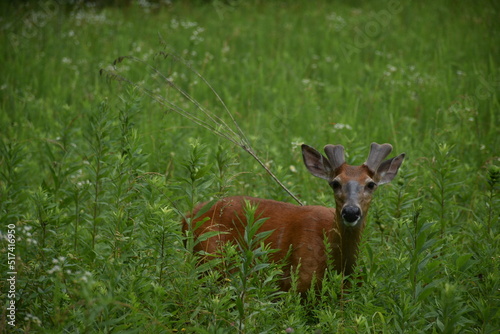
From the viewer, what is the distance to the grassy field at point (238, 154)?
320 cm

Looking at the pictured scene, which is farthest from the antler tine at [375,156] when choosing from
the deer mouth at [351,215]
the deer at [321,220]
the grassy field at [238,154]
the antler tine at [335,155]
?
the deer mouth at [351,215]

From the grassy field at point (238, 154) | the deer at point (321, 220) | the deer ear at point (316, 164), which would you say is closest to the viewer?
the grassy field at point (238, 154)

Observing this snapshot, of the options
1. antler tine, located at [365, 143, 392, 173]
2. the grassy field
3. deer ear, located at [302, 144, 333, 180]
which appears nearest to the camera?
the grassy field

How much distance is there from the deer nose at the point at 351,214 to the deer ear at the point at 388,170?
1.96 feet

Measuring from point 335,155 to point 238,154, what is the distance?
92cm

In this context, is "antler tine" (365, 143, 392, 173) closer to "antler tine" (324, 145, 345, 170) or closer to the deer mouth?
"antler tine" (324, 145, 345, 170)

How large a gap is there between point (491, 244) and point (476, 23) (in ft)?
23.0

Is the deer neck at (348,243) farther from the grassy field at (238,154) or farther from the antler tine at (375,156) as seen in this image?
the antler tine at (375,156)

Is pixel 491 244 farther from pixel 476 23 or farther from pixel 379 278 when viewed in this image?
pixel 476 23

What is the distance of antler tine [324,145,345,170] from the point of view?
4.25m

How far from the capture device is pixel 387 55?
889 cm

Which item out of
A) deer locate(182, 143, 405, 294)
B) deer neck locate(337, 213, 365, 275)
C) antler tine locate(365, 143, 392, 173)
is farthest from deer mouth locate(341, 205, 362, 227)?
antler tine locate(365, 143, 392, 173)

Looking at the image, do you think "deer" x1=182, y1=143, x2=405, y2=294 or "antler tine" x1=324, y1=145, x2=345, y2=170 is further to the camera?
"antler tine" x1=324, y1=145, x2=345, y2=170

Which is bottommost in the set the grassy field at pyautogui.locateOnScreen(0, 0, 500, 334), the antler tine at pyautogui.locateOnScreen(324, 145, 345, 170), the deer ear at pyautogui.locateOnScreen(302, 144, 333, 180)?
the grassy field at pyautogui.locateOnScreen(0, 0, 500, 334)
